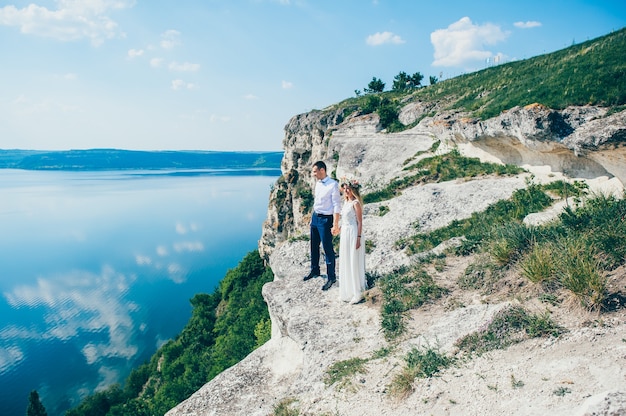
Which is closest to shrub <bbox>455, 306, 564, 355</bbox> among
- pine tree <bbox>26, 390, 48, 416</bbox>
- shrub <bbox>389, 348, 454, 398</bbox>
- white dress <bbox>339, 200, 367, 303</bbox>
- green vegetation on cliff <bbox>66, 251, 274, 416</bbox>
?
shrub <bbox>389, 348, 454, 398</bbox>

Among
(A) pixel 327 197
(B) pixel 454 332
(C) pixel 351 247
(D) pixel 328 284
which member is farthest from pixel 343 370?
(A) pixel 327 197

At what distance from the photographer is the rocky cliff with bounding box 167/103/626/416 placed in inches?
162

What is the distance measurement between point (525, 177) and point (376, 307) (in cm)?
1054

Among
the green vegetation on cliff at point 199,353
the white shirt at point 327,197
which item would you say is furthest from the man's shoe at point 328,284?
the green vegetation on cliff at point 199,353

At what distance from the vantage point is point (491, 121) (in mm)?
16125

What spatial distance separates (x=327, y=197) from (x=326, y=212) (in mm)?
360

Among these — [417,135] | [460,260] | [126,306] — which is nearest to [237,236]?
[126,306]

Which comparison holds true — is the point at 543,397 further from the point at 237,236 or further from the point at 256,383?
the point at 237,236

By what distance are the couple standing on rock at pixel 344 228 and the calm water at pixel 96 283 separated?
3560 cm

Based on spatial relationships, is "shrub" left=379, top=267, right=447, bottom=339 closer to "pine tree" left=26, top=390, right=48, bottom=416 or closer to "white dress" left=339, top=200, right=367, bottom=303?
"white dress" left=339, top=200, right=367, bottom=303

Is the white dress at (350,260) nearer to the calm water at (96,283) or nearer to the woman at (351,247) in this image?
the woman at (351,247)

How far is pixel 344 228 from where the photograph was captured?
24.9 feet

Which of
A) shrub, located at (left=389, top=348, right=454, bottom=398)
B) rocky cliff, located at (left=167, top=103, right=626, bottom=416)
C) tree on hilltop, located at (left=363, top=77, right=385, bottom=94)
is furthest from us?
tree on hilltop, located at (left=363, top=77, right=385, bottom=94)

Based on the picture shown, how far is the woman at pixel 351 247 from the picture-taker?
7.44 m
